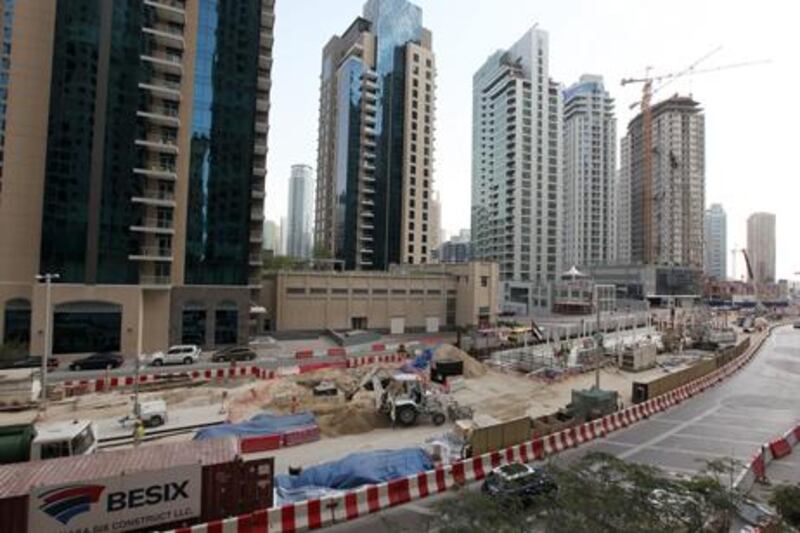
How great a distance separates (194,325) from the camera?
5150 centimetres

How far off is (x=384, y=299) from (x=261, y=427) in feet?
157

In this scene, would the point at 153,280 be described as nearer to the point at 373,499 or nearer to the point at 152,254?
the point at 152,254

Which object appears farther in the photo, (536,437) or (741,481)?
(536,437)

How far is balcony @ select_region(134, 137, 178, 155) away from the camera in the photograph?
4922cm

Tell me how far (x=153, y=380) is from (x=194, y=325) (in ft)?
51.5

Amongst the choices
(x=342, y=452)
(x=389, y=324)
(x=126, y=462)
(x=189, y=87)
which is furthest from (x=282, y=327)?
(x=126, y=462)

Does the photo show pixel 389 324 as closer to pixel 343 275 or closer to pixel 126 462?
pixel 343 275

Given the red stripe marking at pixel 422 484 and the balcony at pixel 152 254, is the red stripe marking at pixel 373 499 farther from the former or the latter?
the balcony at pixel 152 254

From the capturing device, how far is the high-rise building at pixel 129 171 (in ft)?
149

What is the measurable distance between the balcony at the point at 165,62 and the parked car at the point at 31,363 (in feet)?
101

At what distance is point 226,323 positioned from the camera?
52.9m

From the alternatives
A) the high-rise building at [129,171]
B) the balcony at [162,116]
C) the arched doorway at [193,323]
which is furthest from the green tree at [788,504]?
the balcony at [162,116]

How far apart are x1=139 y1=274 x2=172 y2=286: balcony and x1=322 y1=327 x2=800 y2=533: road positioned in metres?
42.0

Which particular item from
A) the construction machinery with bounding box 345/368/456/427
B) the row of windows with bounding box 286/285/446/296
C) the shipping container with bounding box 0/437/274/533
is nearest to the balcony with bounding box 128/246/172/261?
the row of windows with bounding box 286/285/446/296
